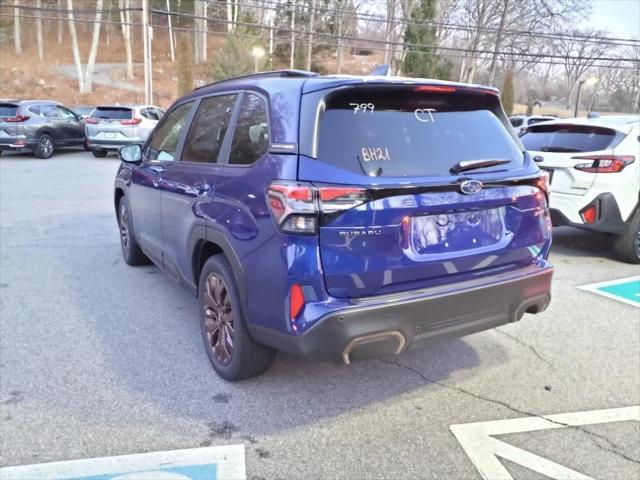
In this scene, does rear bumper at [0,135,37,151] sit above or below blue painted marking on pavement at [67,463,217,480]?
below

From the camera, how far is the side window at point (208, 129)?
339 cm

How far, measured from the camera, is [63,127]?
55.0 feet

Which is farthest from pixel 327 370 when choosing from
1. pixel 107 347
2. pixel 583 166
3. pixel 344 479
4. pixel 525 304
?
pixel 583 166

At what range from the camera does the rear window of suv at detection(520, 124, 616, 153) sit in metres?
5.96

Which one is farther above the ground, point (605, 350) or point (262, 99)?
point (262, 99)

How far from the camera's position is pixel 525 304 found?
2.99m

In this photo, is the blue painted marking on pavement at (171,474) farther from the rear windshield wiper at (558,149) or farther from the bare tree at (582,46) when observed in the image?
the bare tree at (582,46)

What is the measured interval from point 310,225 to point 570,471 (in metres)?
1.71

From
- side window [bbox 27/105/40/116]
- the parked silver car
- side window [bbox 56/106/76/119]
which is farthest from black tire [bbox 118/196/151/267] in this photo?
side window [bbox 56/106/76/119]

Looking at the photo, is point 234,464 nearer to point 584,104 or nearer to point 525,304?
point 525,304

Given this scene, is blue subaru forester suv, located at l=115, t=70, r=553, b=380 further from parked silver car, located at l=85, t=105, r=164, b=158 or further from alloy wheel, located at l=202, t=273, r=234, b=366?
parked silver car, located at l=85, t=105, r=164, b=158

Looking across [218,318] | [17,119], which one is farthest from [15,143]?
[218,318]

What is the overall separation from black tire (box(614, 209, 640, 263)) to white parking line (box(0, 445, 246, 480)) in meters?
5.38

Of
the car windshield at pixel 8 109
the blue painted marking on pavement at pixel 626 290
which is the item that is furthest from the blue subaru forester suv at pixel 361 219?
the car windshield at pixel 8 109
